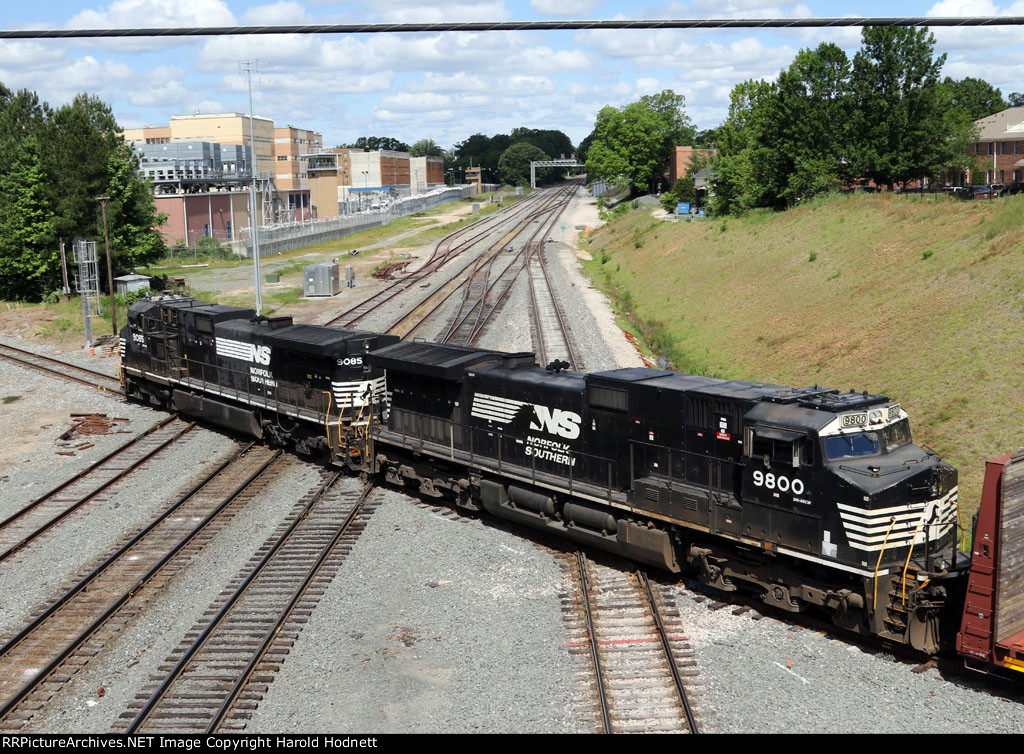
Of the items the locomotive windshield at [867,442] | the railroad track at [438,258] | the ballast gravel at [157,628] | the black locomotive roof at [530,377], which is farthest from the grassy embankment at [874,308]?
the ballast gravel at [157,628]

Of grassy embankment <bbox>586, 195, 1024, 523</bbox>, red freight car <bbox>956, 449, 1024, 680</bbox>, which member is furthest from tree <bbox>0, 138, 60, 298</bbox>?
red freight car <bbox>956, 449, 1024, 680</bbox>

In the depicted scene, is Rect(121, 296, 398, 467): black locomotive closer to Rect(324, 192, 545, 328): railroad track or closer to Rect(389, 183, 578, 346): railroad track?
Rect(389, 183, 578, 346): railroad track

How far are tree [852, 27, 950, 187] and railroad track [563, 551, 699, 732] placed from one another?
1682 inches

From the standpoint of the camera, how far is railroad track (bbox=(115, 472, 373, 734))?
38.5 feet

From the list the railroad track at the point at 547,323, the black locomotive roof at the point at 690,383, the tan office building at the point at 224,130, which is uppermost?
the tan office building at the point at 224,130

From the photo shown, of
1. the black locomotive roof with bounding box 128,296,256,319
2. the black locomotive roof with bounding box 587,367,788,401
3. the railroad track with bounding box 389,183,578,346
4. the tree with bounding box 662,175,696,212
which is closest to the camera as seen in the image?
the black locomotive roof with bounding box 587,367,788,401

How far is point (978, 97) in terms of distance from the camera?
Result: 430 feet

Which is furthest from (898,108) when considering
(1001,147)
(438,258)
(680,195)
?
(1001,147)

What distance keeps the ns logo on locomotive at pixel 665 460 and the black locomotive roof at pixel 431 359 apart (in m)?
0.05

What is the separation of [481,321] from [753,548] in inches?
1065

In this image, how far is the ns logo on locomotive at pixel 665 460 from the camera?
12.6 metres

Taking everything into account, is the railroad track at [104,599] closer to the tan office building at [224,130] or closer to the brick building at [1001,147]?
the brick building at [1001,147]

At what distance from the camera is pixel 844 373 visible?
27.6m

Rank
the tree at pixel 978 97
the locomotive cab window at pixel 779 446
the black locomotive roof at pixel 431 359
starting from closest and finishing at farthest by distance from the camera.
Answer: the locomotive cab window at pixel 779 446
the black locomotive roof at pixel 431 359
the tree at pixel 978 97
